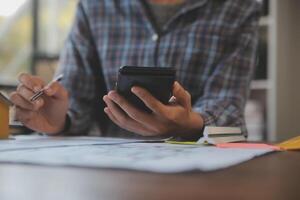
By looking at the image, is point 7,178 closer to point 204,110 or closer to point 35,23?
point 204,110

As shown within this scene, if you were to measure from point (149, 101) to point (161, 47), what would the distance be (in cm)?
57

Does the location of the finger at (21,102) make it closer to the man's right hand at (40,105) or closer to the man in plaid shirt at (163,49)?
the man's right hand at (40,105)

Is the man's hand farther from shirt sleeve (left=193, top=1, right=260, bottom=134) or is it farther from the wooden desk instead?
the wooden desk

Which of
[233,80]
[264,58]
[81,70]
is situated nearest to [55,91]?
[81,70]

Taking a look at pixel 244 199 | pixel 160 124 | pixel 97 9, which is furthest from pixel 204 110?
pixel 244 199

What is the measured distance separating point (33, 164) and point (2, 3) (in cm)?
207

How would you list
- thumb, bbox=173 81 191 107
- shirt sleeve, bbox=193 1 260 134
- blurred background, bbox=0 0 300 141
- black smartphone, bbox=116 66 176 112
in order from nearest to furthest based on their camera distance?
1. black smartphone, bbox=116 66 176 112
2. thumb, bbox=173 81 191 107
3. shirt sleeve, bbox=193 1 260 134
4. blurred background, bbox=0 0 300 141

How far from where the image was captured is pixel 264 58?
2.24 m

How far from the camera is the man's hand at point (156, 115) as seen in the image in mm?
802

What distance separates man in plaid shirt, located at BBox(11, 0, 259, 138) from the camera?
126cm

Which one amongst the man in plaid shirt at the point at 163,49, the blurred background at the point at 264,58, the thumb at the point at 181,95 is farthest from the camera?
the blurred background at the point at 264,58

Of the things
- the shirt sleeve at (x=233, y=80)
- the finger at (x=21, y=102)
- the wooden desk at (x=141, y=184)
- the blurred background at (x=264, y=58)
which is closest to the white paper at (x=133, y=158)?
the wooden desk at (x=141, y=184)

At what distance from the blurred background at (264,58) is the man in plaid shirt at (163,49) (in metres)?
0.76

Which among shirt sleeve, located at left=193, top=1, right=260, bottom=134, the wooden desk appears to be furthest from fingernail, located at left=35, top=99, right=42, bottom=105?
the wooden desk
